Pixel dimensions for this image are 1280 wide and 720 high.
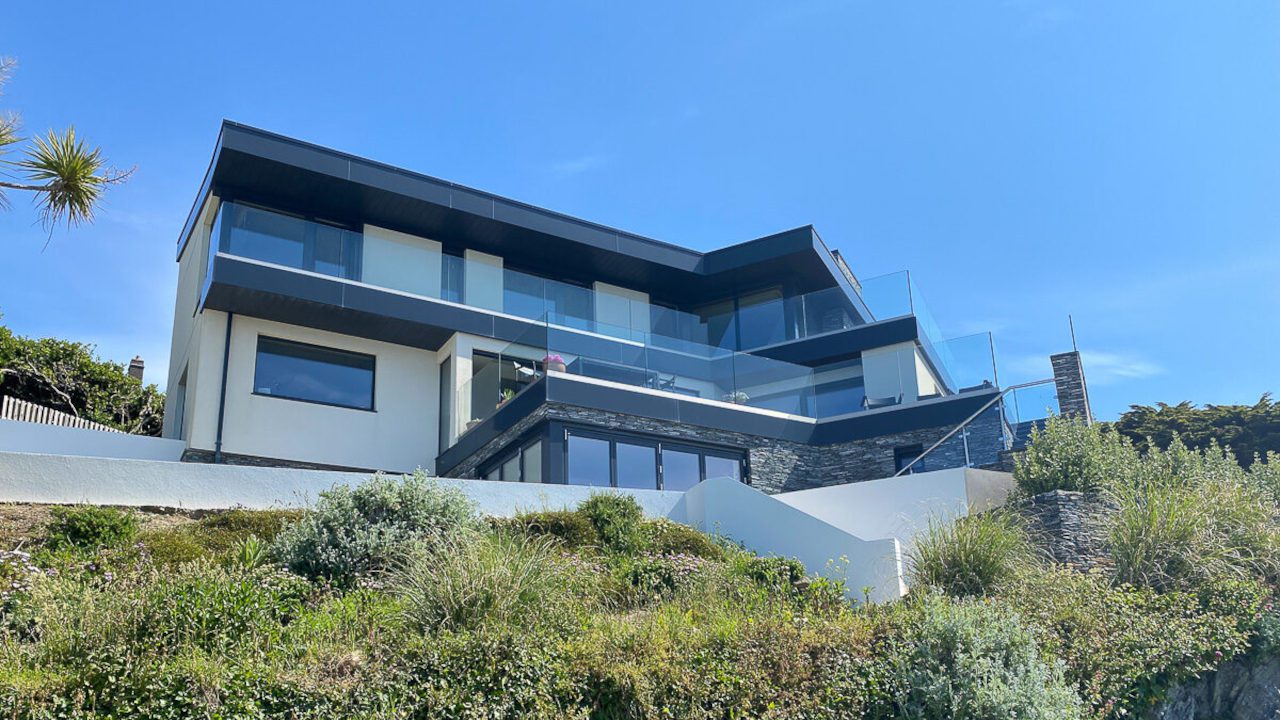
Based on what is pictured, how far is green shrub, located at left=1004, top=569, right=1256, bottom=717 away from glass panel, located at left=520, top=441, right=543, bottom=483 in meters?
8.62

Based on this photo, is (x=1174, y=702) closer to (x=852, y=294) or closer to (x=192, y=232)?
(x=852, y=294)

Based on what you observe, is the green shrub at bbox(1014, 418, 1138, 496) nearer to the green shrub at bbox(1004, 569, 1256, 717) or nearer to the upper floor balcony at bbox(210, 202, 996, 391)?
the green shrub at bbox(1004, 569, 1256, 717)

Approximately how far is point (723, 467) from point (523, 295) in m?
5.25

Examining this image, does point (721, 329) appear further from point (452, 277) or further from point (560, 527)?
point (560, 527)

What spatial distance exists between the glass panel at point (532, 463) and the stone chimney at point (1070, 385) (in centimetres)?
872

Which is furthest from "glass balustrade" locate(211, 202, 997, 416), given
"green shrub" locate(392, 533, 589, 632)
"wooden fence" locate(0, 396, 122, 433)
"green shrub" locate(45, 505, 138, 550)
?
"green shrub" locate(392, 533, 589, 632)

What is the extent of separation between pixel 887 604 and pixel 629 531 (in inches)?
164

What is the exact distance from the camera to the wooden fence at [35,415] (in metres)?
19.9

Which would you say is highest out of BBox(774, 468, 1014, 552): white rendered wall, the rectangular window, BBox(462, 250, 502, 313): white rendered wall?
BBox(462, 250, 502, 313): white rendered wall

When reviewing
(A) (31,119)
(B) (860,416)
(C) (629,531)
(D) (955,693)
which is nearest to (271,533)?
(C) (629,531)

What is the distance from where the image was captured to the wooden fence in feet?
65.3

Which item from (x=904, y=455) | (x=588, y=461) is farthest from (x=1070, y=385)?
(x=588, y=461)

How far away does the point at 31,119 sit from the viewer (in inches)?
462

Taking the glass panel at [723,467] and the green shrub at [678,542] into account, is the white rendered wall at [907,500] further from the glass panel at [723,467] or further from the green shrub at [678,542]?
the glass panel at [723,467]
